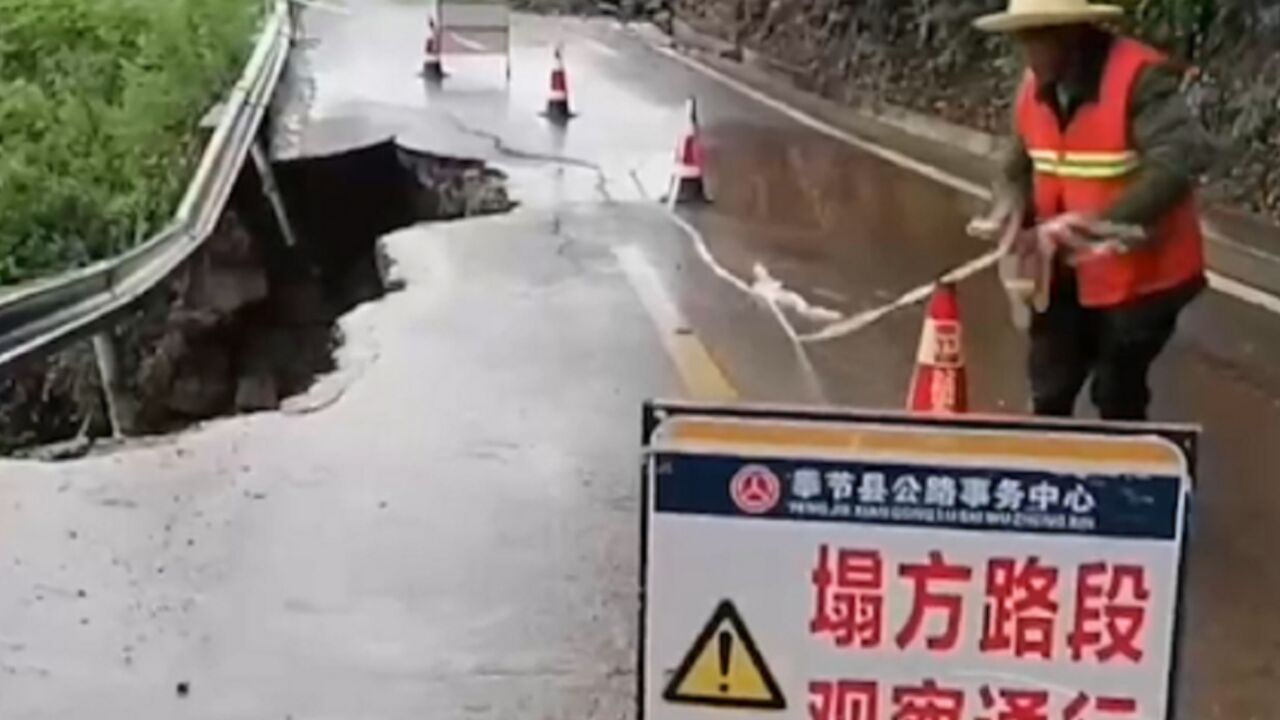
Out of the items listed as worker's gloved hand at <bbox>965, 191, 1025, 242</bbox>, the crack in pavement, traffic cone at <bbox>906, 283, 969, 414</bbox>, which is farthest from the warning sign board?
the crack in pavement

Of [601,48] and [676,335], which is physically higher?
[676,335]

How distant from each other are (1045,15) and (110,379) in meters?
6.56

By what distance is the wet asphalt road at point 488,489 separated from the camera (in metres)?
6.14

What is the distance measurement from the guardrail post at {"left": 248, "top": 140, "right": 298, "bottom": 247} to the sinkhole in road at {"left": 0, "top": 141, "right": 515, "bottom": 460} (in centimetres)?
6

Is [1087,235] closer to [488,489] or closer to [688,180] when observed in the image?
[488,489]

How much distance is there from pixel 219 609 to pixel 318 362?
5.91 metres

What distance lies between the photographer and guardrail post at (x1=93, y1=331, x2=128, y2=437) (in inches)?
433

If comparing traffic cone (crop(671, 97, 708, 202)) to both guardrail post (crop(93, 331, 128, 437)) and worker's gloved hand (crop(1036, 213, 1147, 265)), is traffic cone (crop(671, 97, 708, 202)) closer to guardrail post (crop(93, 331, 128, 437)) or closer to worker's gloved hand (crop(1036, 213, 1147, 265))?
guardrail post (crop(93, 331, 128, 437))

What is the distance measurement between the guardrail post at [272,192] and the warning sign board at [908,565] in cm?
1266

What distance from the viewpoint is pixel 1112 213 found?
592 cm

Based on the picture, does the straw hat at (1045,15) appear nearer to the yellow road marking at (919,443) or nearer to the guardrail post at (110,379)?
the yellow road marking at (919,443)

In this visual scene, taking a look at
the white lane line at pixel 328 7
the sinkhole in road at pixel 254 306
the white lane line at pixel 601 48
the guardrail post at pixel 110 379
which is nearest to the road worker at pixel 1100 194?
the sinkhole in road at pixel 254 306

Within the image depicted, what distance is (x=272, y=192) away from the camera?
17.2m

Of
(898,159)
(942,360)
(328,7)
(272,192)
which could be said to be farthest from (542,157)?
(328,7)
